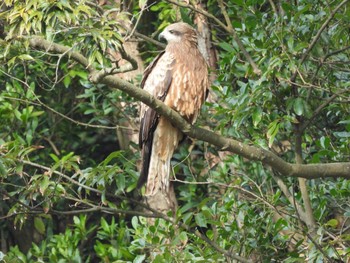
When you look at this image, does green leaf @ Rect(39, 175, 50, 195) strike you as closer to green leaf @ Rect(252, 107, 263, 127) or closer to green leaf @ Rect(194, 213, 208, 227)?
green leaf @ Rect(194, 213, 208, 227)

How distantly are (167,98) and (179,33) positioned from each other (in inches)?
24.3

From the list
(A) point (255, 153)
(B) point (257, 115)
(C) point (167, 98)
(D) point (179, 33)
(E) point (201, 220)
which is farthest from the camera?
(D) point (179, 33)

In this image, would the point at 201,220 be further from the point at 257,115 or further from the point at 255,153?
the point at 255,153

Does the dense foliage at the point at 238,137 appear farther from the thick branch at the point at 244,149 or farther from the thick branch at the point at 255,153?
the thick branch at the point at 255,153

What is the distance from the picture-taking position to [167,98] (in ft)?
18.8

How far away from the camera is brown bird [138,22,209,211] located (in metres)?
5.71

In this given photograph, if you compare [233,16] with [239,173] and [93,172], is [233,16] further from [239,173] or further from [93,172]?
[93,172]

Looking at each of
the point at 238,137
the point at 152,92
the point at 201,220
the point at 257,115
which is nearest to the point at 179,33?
the point at 152,92

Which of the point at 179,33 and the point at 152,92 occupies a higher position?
the point at 179,33

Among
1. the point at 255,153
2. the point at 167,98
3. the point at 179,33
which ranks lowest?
the point at 255,153

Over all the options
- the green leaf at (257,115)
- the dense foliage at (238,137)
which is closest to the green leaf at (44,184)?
the dense foliage at (238,137)

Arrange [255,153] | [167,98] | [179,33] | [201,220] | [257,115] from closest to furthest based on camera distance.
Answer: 1. [255,153]
2. [257,115]
3. [201,220]
4. [167,98]
5. [179,33]

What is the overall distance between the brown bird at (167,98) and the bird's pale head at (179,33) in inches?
0.6

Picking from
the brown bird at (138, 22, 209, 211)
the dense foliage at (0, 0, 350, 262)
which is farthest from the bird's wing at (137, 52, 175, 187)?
the dense foliage at (0, 0, 350, 262)
